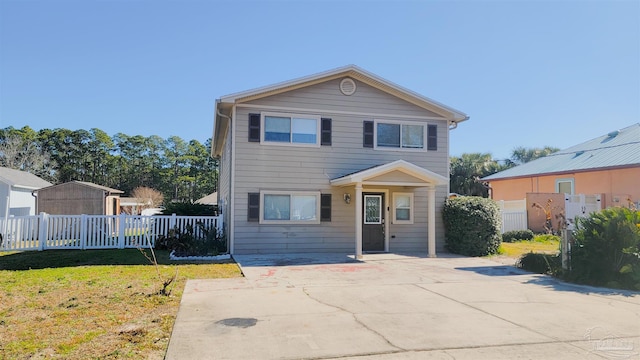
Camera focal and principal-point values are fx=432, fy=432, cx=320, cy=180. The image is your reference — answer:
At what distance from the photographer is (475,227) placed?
13.4 meters

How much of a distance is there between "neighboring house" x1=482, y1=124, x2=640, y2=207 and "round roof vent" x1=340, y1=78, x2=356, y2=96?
39.2 ft

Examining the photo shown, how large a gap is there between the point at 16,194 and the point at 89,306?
19.1 meters

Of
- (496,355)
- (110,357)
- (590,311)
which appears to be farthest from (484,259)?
(110,357)

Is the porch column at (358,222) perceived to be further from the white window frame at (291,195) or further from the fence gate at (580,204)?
the fence gate at (580,204)

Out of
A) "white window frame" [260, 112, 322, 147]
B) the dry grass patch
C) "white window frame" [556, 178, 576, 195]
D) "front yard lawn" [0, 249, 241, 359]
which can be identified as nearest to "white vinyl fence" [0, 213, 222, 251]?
"front yard lawn" [0, 249, 241, 359]

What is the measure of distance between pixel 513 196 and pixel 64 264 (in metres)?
23.6

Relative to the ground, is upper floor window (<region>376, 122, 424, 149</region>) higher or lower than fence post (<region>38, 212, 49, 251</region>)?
higher

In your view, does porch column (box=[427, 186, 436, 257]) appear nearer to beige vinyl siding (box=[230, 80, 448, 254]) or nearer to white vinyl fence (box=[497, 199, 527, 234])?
beige vinyl siding (box=[230, 80, 448, 254])

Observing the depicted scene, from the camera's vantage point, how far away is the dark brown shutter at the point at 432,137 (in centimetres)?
1473

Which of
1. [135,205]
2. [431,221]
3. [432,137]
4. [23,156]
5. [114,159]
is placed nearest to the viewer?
[431,221]

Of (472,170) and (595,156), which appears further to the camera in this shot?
(472,170)

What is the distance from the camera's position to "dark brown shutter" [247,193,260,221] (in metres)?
13.1

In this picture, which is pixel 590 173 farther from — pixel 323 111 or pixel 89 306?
pixel 89 306

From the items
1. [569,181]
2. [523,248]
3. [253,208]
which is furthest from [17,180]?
[569,181]
